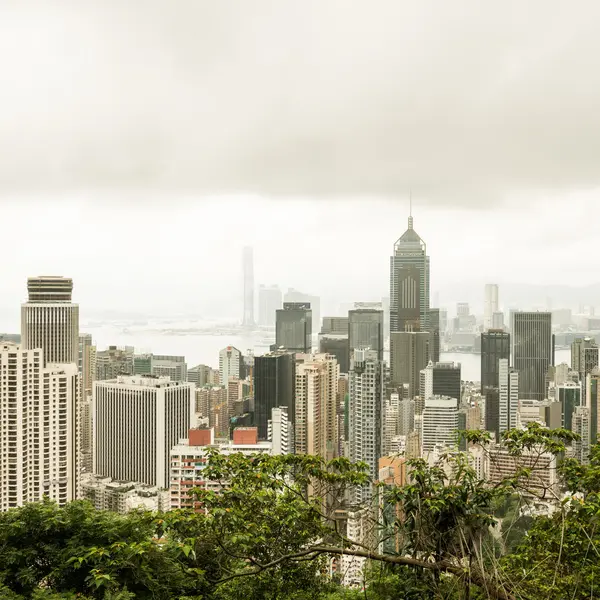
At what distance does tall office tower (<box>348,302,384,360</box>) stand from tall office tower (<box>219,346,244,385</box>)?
4.36 metres

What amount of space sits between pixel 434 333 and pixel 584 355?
7.18 metres

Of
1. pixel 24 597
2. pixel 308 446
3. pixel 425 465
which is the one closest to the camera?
pixel 24 597

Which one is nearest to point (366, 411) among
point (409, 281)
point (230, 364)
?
point (230, 364)

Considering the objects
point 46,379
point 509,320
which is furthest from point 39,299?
point 509,320

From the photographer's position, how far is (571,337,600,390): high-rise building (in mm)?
19188

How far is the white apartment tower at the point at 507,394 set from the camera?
59.1 ft

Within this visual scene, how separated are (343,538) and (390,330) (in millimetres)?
25388

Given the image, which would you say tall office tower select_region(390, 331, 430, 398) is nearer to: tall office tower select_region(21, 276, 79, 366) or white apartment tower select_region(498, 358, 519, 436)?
white apartment tower select_region(498, 358, 519, 436)

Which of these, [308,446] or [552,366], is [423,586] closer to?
[308,446]

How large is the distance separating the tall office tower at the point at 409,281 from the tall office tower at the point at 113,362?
11.5m

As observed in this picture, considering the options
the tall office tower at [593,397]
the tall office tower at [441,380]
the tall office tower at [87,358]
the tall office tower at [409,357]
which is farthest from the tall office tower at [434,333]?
the tall office tower at [87,358]

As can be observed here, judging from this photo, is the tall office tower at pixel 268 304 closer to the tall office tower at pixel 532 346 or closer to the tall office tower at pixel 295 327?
the tall office tower at pixel 295 327

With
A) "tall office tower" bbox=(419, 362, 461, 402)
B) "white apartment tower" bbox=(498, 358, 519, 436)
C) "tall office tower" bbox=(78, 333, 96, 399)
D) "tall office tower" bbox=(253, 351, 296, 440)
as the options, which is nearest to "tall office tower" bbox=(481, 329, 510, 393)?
"white apartment tower" bbox=(498, 358, 519, 436)

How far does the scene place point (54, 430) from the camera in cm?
1180
